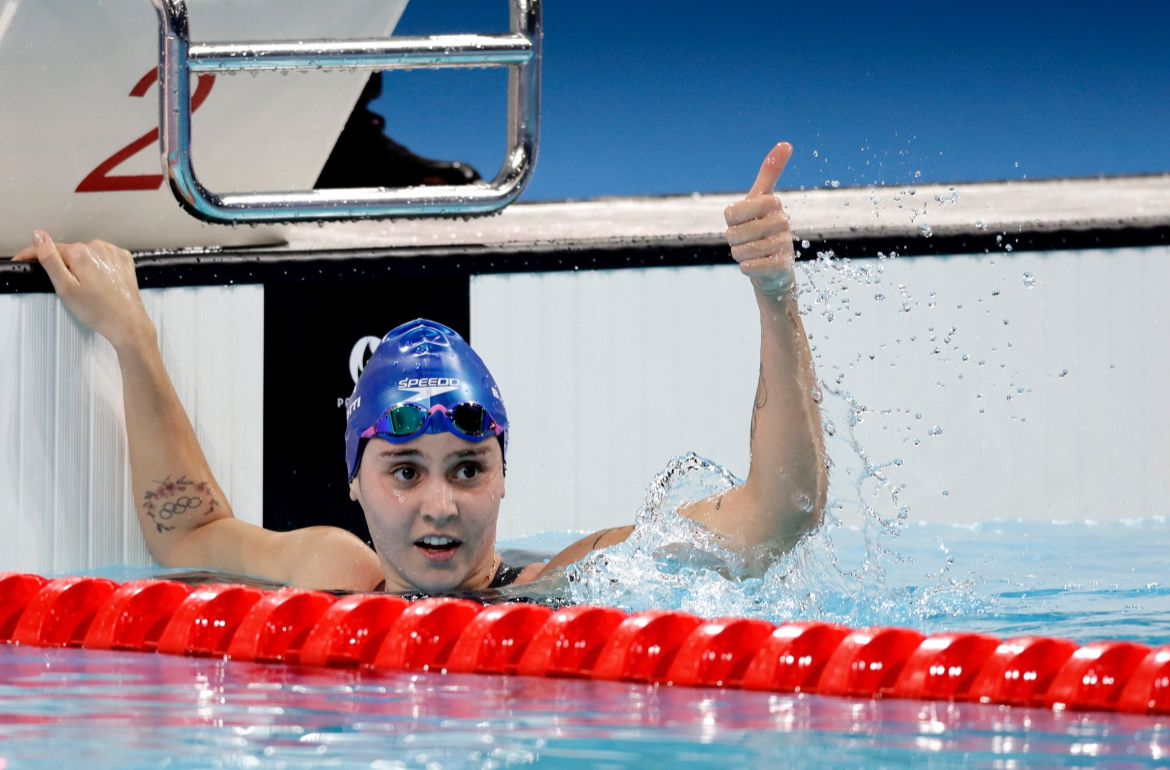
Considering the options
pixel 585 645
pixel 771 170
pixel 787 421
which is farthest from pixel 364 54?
pixel 585 645

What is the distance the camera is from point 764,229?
2.41 m

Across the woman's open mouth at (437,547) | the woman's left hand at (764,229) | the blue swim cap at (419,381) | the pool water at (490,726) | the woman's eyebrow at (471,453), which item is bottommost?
the pool water at (490,726)

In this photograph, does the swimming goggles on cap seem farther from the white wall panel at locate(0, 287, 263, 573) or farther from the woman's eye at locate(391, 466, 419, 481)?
the white wall panel at locate(0, 287, 263, 573)

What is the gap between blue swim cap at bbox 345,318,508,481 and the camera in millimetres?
2803

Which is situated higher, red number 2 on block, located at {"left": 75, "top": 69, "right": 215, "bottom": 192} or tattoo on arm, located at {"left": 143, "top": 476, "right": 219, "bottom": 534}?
red number 2 on block, located at {"left": 75, "top": 69, "right": 215, "bottom": 192}

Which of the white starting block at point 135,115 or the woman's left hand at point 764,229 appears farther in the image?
the white starting block at point 135,115

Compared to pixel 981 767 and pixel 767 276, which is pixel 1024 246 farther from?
pixel 981 767

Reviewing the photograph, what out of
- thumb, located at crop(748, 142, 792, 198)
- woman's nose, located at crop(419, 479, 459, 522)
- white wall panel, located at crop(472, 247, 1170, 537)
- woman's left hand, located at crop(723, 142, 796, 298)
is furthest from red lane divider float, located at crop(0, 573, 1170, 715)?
white wall panel, located at crop(472, 247, 1170, 537)

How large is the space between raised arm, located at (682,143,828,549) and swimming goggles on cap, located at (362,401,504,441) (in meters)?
0.46

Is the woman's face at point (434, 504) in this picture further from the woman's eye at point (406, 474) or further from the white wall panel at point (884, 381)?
the white wall panel at point (884, 381)

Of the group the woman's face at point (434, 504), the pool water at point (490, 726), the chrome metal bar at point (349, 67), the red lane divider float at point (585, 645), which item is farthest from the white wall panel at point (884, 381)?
the pool water at point (490, 726)

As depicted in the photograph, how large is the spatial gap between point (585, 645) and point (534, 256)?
5.20ft

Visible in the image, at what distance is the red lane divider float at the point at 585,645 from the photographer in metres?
2.12

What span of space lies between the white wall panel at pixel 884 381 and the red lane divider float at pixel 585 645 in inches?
49.8
